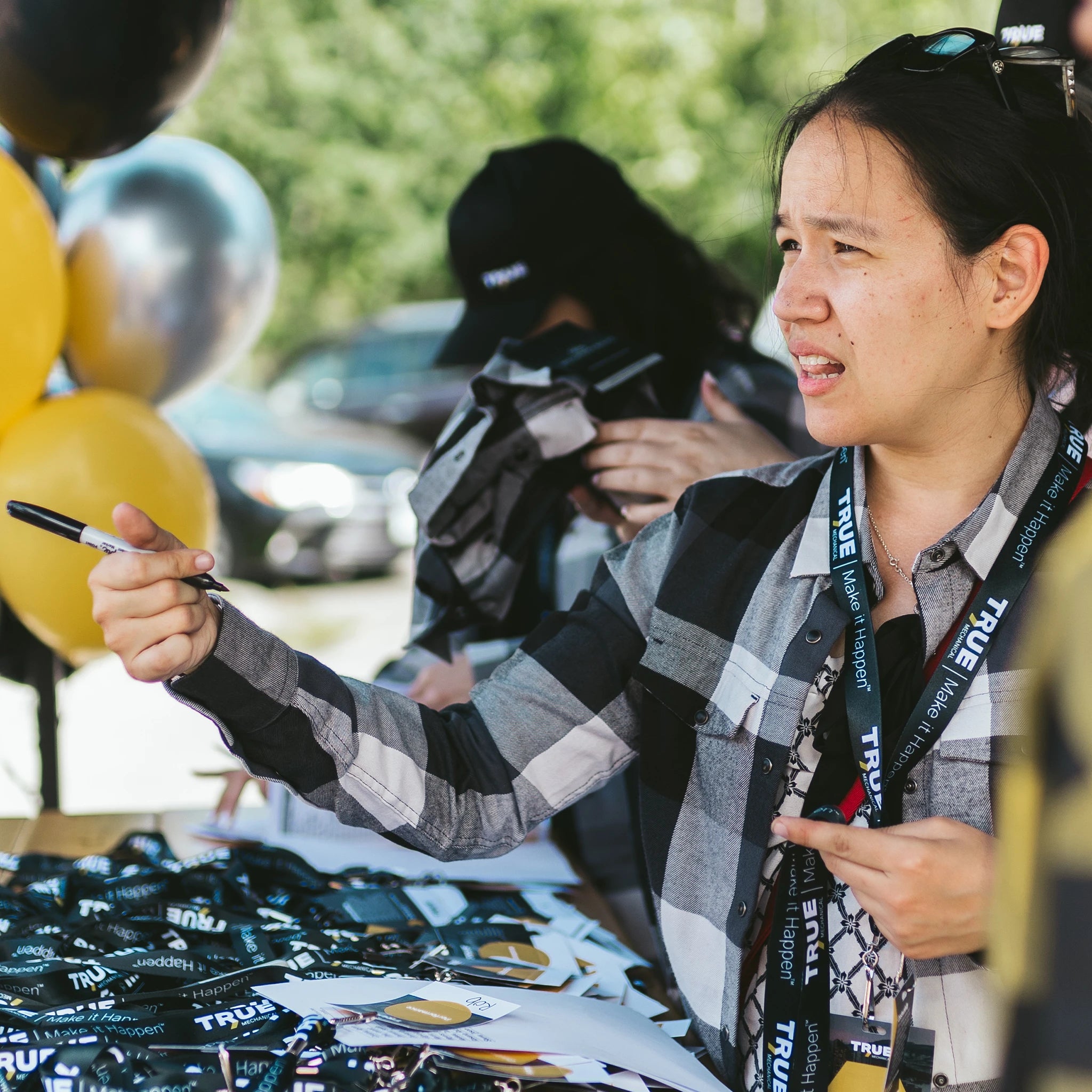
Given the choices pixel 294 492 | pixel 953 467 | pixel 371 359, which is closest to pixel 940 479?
pixel 953 467

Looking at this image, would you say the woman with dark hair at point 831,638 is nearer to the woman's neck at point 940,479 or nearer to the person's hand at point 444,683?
the woman's neck at point 940,479

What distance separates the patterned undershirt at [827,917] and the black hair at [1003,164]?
1.45 ft

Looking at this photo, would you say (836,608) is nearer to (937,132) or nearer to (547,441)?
(937,132)

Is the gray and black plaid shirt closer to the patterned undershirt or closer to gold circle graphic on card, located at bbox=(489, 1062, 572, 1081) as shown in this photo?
the patterned undershirt

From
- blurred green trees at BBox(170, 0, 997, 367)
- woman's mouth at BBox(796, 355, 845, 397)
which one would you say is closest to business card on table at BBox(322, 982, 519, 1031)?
woman's mouth at BBox(796, 355, 845, 397)

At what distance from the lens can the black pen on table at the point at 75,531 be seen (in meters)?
1.17

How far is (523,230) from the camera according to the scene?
2.13m

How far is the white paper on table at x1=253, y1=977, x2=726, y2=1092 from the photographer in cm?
116

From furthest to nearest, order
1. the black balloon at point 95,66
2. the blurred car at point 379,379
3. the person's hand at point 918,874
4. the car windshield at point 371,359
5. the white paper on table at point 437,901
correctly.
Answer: the car windshield at point 371,359
the blurred car at point 379,379
the black balloon at point 95,66
the white paper on table at point 437,901
the person's hand at point 918,874

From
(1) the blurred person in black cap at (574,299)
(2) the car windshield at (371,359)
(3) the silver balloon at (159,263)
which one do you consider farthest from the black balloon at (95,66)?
(2) the car windshield at (371,359)

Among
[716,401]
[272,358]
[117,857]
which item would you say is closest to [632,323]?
[716,401]

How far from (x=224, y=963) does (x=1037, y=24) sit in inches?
59.1

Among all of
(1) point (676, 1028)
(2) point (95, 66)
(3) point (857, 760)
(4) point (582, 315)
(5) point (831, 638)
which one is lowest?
(1) point (676, 1028)

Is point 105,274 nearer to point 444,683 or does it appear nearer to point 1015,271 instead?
point 444,683
